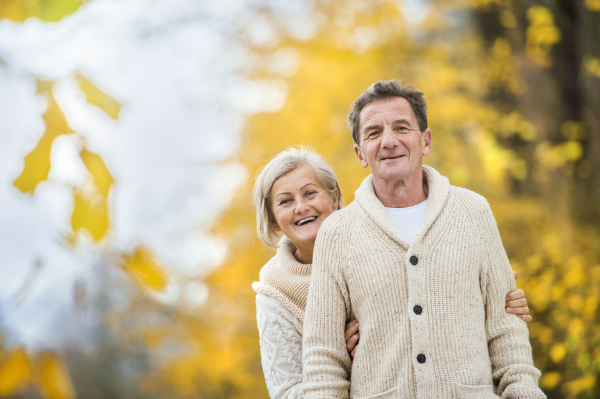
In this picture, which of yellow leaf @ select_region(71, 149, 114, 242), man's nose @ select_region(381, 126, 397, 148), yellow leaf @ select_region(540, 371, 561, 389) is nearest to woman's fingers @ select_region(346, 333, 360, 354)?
man's nose @ select_region(381, 126, 397, 148)

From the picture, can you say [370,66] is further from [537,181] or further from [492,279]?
[492,279]

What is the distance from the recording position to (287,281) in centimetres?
221

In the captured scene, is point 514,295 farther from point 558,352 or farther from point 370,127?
point 558,352

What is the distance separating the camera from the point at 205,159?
5.70 m

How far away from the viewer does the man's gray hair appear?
1899 millimetres

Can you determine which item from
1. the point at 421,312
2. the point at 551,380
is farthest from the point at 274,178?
the point at 551,380

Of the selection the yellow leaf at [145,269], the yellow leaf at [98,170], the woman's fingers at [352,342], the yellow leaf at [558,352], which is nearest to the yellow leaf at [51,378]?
the yellow leaf at [145,269]

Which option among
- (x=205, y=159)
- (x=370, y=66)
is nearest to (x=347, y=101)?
(x=370, y=66)

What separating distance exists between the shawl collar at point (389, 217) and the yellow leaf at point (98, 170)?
112cm

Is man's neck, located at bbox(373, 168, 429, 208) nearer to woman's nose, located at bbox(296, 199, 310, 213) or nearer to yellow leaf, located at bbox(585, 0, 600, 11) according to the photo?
woman's nose, located at bbox(296, 199, 310, 213)

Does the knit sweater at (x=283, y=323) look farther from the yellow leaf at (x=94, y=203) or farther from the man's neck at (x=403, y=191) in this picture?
the yellow leaf at (x=94, y=203)

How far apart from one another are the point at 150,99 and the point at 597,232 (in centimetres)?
480

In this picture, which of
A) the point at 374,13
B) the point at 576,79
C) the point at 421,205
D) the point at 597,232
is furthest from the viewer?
the point at 374,13

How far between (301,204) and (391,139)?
55cm
